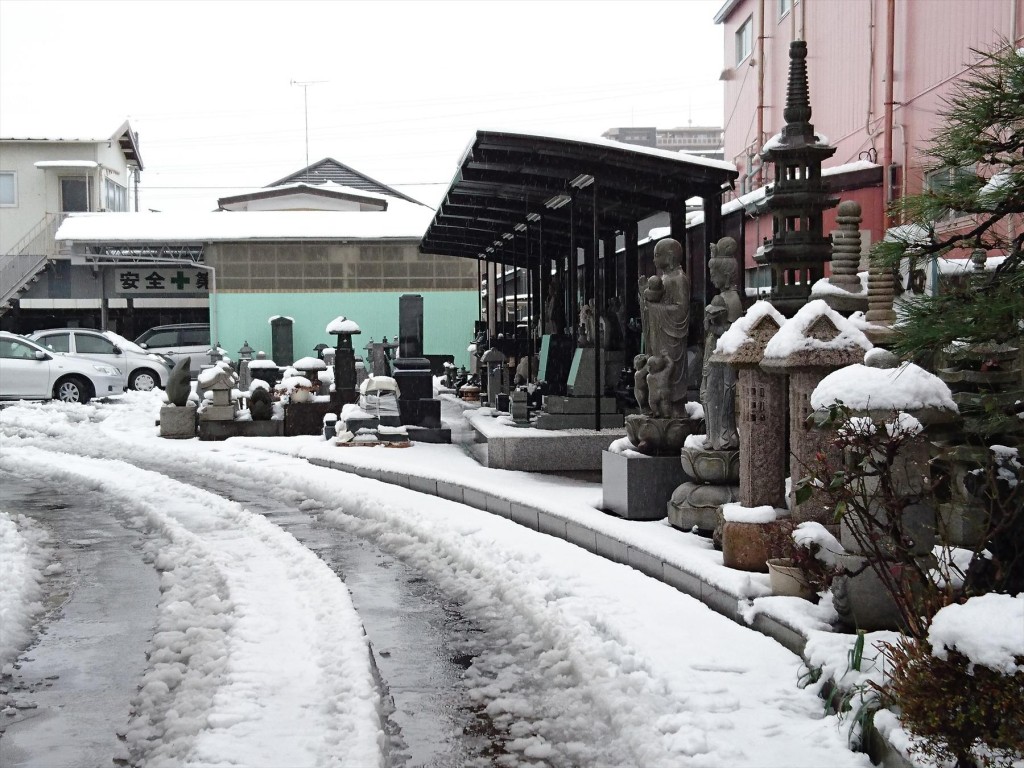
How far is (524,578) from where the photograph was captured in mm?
6438

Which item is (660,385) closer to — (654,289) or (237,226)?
(654,289)

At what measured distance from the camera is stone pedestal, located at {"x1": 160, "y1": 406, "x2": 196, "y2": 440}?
51.4 ft

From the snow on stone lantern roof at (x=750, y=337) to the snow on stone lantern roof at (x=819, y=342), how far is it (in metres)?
0.43

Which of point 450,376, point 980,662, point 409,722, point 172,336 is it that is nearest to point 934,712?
point 980,662

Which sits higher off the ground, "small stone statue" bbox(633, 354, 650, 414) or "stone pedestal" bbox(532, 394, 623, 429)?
"small stone statue" bbox(633, 354, 650, 414)

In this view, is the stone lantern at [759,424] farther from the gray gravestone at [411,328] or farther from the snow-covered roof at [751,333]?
the gray gravestone at [411,328]

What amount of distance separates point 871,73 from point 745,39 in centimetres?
840

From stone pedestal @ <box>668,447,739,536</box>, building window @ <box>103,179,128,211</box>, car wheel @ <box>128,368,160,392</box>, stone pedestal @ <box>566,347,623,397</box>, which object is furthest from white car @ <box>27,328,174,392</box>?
stone pedestal @ <box>668,447,739,536</box>

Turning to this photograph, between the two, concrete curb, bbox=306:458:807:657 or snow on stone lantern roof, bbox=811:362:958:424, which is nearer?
snow on stone lantern roof, bbox=811:362:958:424

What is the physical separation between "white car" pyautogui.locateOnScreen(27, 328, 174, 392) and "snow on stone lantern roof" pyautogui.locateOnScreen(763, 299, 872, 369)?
772 inches

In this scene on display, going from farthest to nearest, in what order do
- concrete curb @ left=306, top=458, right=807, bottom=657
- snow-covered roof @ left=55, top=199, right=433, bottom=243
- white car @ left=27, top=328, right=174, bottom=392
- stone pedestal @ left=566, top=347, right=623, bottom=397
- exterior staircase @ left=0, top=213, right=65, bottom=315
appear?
exterior staircase @ left=0, top=213, right=65, bottom=315, snow-covered roof @ left=55, top=199, right=433, bottom=243, white car @ left=27, top=328, right=174, bottom=392, stone pedestal @ left=566, top=347, right=623, bottom=397, concrete curb @ left=306, top=458, right=807, bottom=657

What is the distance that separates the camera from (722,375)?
7.16m

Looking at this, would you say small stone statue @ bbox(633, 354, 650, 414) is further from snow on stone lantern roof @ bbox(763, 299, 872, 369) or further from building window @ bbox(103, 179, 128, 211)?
building window @ bbox(103, 179, 128, 211)

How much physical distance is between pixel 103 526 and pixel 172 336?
21097 mm
